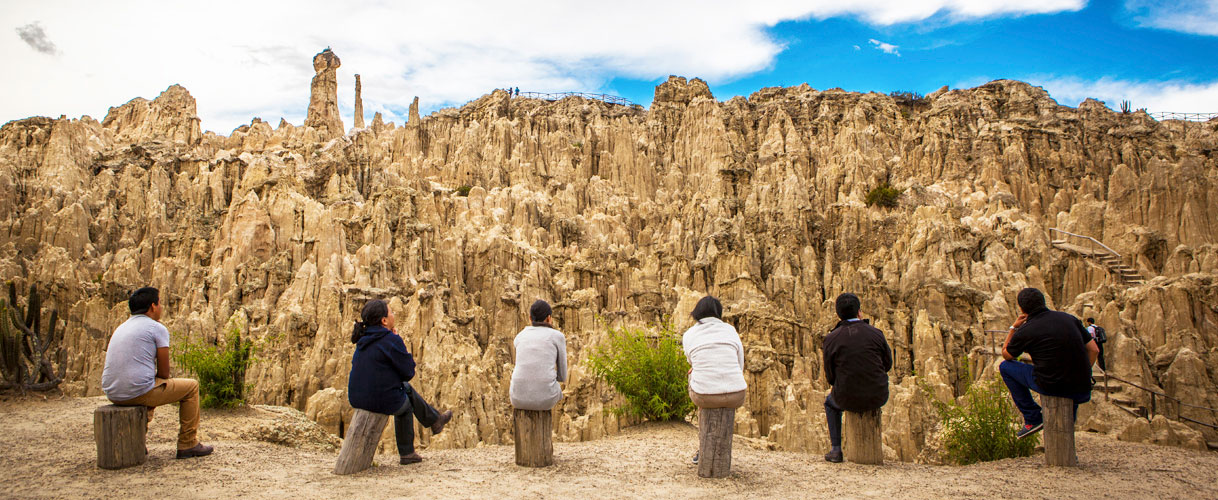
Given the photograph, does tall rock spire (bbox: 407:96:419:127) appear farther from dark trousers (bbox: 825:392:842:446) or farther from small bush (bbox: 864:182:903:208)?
dark trousers (bbox: 825:392:842:446)

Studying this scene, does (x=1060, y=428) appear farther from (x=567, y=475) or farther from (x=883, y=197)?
(x=883, y=197)

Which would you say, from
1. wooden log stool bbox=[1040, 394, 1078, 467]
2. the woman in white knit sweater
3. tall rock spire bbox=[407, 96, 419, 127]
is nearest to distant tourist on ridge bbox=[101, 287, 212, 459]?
the woman in white knit sweater

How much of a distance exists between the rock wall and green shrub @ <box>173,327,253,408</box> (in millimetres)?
10619

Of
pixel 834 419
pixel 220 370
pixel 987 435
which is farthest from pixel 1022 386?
pixel 220 370

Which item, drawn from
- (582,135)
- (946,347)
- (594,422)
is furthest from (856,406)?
(582,135)

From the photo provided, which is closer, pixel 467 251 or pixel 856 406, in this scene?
pixel 856 406

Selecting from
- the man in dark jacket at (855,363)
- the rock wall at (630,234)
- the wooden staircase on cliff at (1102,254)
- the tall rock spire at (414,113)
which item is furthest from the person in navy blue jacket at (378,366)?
the tall rock spire at (414,113)

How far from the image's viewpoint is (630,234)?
49.2 meters

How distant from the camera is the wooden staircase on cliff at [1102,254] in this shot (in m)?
32.3

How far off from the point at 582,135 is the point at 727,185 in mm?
15066

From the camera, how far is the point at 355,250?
129 ft

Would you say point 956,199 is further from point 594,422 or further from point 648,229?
point 594,422

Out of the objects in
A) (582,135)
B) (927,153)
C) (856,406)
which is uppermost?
(582,135)

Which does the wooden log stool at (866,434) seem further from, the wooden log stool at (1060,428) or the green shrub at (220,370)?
the green shrub at (220,370)
